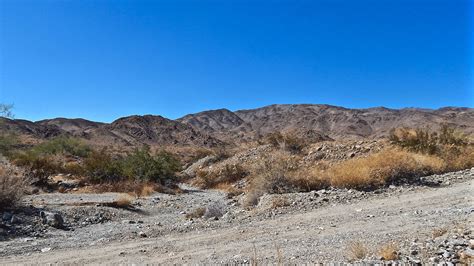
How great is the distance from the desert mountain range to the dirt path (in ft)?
203

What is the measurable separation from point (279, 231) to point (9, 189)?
341 inches

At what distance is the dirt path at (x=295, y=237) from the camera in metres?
6.39

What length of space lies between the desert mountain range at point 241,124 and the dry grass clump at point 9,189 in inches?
2421

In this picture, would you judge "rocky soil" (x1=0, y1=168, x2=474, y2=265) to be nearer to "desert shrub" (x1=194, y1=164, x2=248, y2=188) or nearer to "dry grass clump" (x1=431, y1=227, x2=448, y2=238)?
"dry grass clump" (x1=431, y1=227, x2=448, y2=238)

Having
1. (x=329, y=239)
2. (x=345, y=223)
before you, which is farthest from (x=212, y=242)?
(x=345, y=223)

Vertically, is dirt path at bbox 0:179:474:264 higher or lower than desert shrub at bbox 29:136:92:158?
lower

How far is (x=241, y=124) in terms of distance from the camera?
165250 mm

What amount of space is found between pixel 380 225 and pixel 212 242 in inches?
135

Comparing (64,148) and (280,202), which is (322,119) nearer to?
(64,148)

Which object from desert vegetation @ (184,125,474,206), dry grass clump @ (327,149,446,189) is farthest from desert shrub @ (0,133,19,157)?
dry grass clump @ (327,149,446,189)

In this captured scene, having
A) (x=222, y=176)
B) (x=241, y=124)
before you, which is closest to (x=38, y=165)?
(x=222, y=176)

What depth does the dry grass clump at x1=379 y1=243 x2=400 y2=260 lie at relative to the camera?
5363mm

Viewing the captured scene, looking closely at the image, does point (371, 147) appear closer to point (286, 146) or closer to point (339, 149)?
point (339, 149)

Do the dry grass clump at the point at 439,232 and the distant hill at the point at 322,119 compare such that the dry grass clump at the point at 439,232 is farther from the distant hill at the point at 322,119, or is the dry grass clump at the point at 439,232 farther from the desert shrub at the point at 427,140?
the distant hill at the point at 322,119
